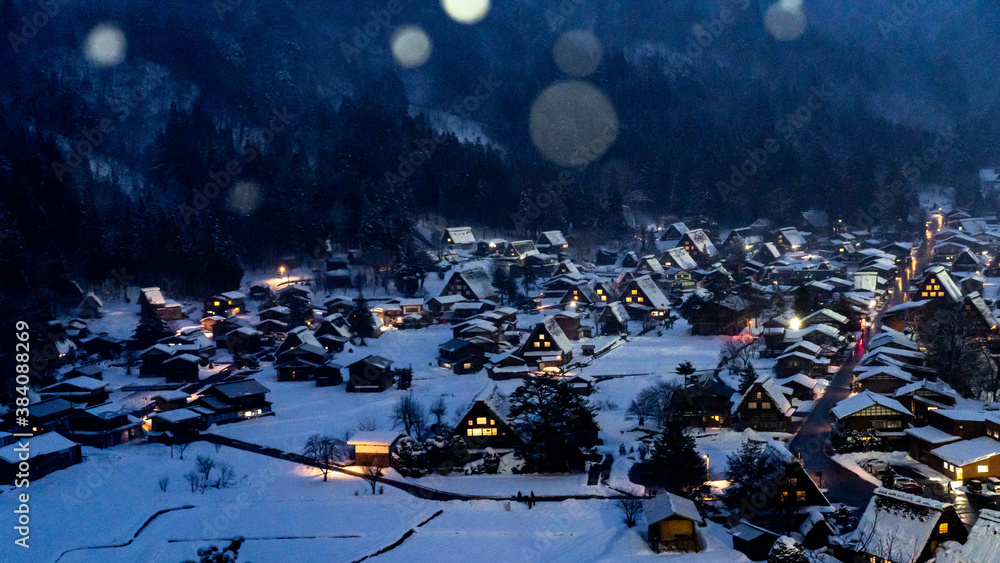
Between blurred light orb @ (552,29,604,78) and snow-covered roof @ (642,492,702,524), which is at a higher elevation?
blurred light orb @ (552,29,604,78)

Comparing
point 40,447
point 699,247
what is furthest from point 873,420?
point 699,247

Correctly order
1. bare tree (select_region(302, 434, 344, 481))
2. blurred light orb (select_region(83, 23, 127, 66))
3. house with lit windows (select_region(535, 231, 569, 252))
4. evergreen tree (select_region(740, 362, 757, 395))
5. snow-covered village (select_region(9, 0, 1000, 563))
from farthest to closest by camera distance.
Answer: blurred light orb (select_region(83, 23, 127, 66)) < house with lit windows (select_region(535, 231, 569, 252)) < evergreen tree (select_region(740, 362, 757, 395)) < bare tree (select_region(302, 434, 344, 481)) < snow-covered village (select_region(9, 0, 1000, 563))

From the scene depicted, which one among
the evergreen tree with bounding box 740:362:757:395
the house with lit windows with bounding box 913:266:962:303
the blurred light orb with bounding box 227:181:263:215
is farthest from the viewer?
the blurred light orb with bounding box 227:181:263:215

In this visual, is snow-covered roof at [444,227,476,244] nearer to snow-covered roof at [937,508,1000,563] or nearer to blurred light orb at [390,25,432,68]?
snow-covered roof at [937,508,1000,563]

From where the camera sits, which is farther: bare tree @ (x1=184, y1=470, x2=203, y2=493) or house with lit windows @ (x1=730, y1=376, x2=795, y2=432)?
house with lit windows @ (x1=730, y1=376, x2=795, y2=432)

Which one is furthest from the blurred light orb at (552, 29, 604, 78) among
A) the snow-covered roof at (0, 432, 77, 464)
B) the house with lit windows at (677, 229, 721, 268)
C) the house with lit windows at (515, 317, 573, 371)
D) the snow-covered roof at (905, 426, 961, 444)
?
the snow-covered roof at (0, 432, 77, 464)

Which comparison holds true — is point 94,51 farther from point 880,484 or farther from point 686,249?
point 880,484

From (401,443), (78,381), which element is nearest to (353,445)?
(401,443)
